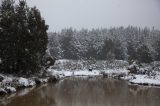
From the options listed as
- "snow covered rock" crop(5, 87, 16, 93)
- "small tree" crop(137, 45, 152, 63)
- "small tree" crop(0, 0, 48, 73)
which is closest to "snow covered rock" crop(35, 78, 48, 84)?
"small tree" crop(0, 0, 48, 73)

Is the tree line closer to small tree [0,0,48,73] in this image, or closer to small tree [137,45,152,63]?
small tree [137,45,152,63]

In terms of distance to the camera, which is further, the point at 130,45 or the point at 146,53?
the point at 130,45

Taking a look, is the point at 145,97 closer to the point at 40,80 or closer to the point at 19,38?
the point at 40,80

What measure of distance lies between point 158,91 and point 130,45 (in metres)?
52.7

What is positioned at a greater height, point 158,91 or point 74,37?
point 74,37

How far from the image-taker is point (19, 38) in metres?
33.7

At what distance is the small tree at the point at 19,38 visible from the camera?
33188 millimetres

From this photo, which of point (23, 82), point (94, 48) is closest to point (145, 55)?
point (94, 48)

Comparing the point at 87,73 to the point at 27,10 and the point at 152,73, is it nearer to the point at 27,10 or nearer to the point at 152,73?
the point at 152,73

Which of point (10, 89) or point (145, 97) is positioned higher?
point (10, 89)

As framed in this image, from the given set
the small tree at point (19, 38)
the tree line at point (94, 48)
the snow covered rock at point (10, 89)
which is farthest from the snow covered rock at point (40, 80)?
the tree line at point (94, 48)

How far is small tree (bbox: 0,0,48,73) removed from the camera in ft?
109

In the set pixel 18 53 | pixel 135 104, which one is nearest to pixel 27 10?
pixel 18 53

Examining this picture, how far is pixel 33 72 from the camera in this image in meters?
36.5
